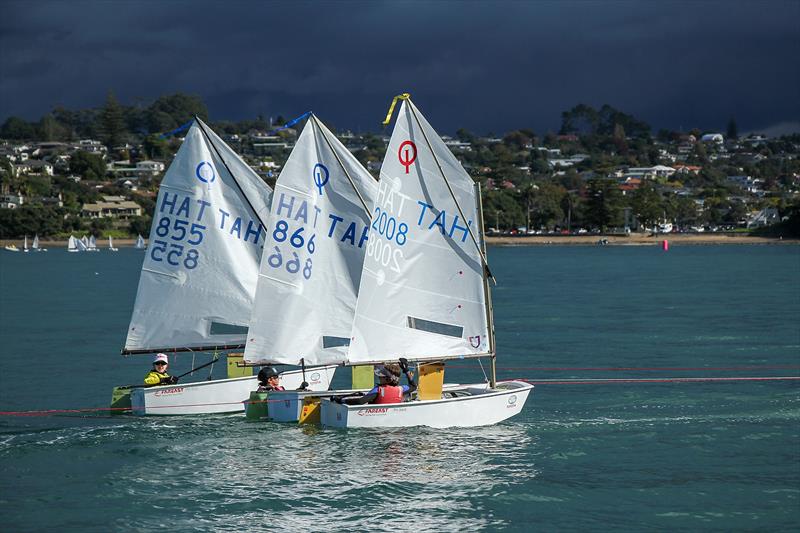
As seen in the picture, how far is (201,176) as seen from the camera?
35344mm

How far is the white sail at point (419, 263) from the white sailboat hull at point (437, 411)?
58.0 inches

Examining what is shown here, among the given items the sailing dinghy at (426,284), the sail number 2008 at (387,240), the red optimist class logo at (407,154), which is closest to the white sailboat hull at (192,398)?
the sailing dinghy at (426,284)

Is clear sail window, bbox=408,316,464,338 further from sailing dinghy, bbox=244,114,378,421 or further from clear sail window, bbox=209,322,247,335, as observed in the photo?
clear sail window, bbox=209,322,247,335

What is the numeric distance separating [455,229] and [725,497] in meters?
10.0

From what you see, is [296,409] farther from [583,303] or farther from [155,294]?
[583,303]

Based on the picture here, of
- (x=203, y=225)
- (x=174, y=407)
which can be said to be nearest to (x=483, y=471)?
(x=174, y=407)

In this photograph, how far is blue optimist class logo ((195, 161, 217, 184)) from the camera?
116ft

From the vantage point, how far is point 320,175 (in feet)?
108

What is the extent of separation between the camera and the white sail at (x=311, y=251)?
3256cm

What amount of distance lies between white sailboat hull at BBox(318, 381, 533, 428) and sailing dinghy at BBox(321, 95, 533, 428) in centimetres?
3

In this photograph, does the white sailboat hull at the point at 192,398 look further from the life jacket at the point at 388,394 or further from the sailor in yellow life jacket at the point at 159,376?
the life jacket at the point at 388,394

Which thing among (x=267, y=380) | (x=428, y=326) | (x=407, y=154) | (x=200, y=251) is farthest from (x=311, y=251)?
(x=407, y=154)

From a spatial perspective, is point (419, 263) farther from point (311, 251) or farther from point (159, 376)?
point (159, 376)

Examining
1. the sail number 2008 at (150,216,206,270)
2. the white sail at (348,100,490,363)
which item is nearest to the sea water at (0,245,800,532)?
the white sail at (348,100,490,363)
